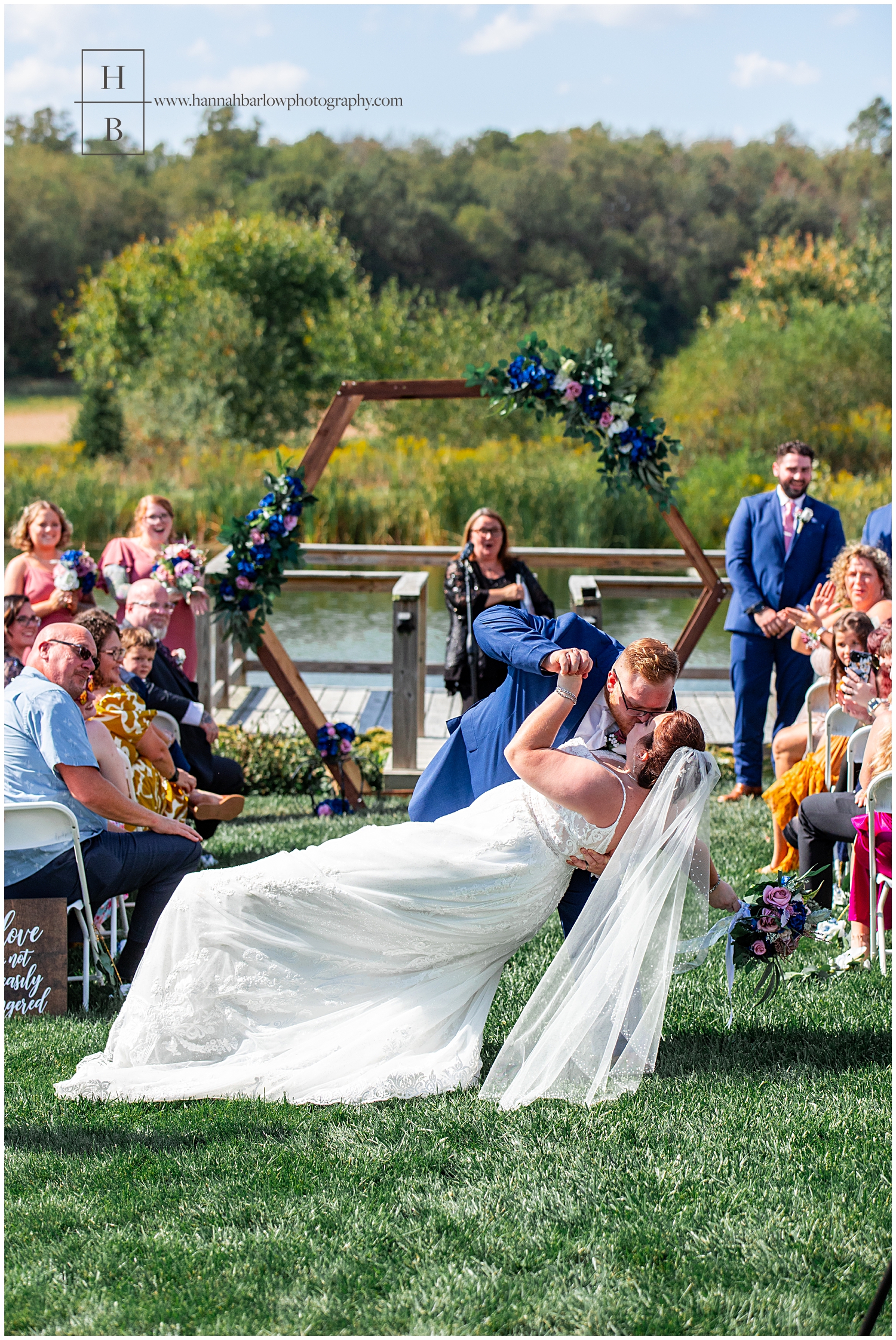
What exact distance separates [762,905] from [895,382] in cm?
159

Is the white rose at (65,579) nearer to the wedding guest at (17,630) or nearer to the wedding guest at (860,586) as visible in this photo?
the wedding guest at (17,630)

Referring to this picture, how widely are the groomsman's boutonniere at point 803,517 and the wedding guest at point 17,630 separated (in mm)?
3984

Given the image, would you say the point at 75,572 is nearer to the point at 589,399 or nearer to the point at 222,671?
the point at 222,671

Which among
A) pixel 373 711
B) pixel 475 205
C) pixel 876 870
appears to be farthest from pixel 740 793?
pixel 475 205

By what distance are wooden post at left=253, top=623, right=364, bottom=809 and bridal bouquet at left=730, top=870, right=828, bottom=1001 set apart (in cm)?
335

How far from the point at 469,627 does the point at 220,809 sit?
1.86 metres

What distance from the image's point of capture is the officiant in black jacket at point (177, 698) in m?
5.61

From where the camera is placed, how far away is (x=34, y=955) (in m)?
4.00

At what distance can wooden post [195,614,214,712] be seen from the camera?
301 inches

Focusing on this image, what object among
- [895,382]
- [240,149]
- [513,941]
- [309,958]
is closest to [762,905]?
[513,941]

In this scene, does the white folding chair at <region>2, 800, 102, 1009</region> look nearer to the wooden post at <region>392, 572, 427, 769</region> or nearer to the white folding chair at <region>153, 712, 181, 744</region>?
the white folding chair at <region>153, 712, 181, 744</region>

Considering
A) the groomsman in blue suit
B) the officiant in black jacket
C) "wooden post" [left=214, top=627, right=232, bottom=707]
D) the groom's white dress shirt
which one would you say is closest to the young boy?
the officiant in black jacket

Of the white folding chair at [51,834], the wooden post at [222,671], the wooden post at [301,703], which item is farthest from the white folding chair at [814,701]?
the wooden post at [222,671]

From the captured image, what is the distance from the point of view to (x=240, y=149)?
150ft
